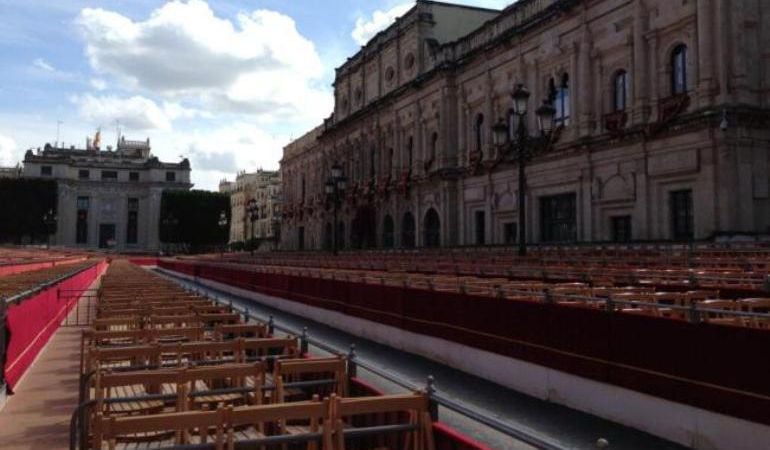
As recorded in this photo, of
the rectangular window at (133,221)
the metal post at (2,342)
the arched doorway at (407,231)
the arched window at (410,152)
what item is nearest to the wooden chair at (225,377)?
the metal post at (2,342)

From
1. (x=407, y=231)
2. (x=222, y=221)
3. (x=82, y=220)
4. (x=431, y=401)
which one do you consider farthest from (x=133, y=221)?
(x=431, y=401)

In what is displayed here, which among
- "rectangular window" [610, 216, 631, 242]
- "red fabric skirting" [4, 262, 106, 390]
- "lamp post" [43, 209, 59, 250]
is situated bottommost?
"red fabric skirting" [4, 262, 106, 390]

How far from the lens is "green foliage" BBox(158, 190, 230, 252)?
128 meters

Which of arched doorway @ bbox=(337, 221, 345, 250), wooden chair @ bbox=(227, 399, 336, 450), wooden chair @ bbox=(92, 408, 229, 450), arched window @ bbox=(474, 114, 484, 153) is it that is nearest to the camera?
wooden chair @ bbox=(92, 408, 229, 450)

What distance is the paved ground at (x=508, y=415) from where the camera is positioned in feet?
25.8

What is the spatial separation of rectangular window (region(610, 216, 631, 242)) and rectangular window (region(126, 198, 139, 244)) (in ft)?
393

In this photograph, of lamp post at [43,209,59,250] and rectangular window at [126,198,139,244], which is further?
rectangular window at [126,198,139,244]

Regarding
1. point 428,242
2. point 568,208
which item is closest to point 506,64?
point 568,208

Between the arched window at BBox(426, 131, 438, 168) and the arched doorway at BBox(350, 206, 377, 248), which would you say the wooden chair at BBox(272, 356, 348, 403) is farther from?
the arched doorway at BBox(350, 206, 377, 248)

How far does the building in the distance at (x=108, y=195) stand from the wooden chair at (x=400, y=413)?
13778cm

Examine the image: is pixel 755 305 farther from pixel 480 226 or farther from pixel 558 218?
pixel 480 226

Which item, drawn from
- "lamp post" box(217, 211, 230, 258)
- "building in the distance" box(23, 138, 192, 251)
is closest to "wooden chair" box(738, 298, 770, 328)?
"lamp post" box(217, 211, 230, 258)

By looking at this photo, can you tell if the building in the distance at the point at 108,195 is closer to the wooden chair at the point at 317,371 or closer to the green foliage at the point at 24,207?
the green foliage at the point at 24,207

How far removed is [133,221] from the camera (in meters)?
138
